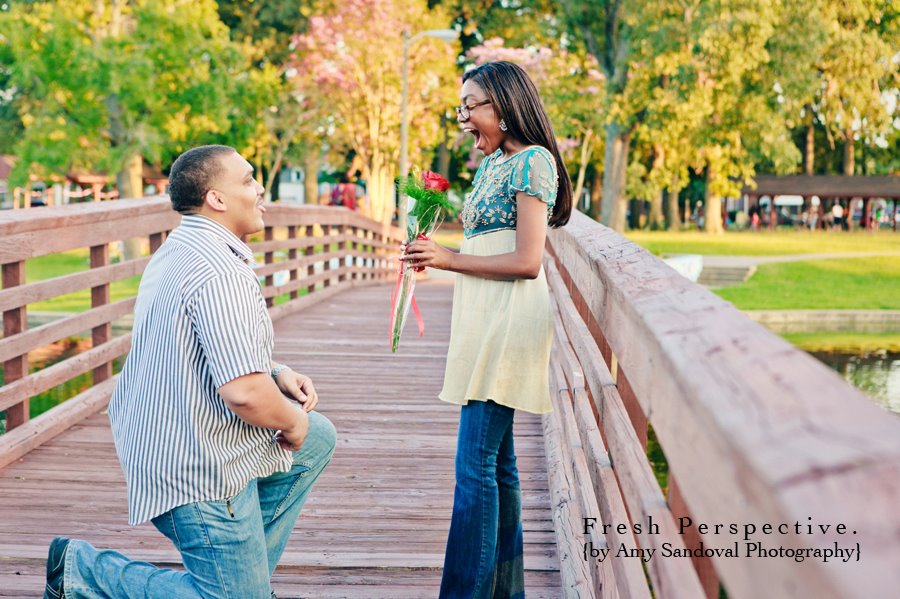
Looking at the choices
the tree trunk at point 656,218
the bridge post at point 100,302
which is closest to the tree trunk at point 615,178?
the tree trunk at point 656,218

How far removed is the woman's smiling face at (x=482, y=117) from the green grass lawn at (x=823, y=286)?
1849 centimetres

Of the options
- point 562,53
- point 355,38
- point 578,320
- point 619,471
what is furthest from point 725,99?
point 619,471

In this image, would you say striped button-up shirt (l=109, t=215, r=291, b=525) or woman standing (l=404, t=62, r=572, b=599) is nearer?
striped button-up shirt (l=109, t=215, r=291, b=525)

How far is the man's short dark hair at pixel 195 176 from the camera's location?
9.43ft

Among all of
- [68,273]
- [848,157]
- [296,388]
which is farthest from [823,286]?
[848,157]

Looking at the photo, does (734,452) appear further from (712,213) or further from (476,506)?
(712,213)

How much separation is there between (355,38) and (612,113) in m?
8.12

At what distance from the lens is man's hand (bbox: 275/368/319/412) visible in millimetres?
3096

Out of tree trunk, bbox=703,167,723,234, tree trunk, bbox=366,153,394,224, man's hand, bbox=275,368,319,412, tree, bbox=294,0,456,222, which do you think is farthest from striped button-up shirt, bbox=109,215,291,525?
tree trunk, bbox=703,167,723,234

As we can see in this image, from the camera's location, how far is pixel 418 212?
3566 millimetres

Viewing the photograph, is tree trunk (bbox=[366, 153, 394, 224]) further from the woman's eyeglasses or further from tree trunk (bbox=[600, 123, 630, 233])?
the woman's eyeglasses

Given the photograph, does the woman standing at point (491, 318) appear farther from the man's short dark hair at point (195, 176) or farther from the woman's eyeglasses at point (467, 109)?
the man's short dark hair at point (195, 176)

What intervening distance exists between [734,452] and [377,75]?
1289 inches

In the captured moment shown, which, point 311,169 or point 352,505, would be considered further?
point 311,169
